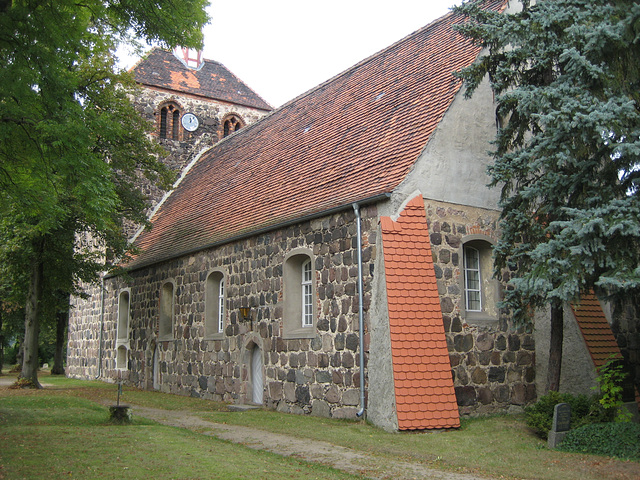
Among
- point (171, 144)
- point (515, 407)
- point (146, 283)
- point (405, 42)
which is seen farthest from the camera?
point (171, 144)

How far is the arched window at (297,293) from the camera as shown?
43.3 ft

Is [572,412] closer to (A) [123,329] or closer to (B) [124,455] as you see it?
(B) [124,455]

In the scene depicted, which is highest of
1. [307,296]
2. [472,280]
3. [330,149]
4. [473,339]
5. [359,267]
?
[330,149]

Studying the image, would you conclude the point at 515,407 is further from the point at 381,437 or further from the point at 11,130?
the point at 11,130

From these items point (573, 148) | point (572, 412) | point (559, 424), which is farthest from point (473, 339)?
point (573, 148)

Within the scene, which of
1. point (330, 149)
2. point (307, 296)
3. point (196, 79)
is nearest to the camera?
point (307, 296)

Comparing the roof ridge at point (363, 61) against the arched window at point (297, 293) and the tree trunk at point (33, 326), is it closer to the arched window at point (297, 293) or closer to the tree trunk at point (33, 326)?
the arched window at point (297, 293)

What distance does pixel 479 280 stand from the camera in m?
12.5

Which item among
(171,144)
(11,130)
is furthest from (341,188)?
(171,144)

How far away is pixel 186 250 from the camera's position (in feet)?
56.1

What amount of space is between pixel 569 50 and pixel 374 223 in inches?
167

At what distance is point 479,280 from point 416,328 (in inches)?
105

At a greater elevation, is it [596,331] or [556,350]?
[596,331]

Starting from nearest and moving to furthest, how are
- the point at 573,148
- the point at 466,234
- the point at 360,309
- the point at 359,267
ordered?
the point at 573,148
the point at 360,309
the point at 359,267
the point at 466,234
